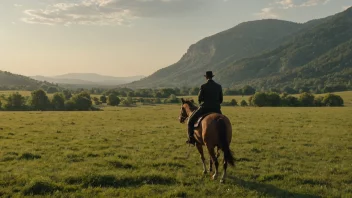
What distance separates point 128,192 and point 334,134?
22.6m

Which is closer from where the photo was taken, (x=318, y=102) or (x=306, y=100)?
(x=306, y=100)

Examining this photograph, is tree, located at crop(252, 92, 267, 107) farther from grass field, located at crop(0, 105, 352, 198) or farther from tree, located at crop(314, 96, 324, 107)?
grass field, located at crop(0, 105, 352, 198)

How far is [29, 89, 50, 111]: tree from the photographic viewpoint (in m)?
89.2

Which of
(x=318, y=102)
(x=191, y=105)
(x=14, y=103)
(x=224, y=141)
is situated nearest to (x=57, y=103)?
(x=14, y=103)

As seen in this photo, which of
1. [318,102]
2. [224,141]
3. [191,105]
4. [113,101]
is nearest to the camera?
[224,141]

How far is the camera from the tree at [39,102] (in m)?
89.2

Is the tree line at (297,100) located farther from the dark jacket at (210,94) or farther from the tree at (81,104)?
the dark jacket at (210,94)

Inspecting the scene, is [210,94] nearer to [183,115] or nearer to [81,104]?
[183,115]

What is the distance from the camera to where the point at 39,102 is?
89.8 meters

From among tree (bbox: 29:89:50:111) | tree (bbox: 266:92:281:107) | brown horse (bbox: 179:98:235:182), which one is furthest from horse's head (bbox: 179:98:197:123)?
tree (bbox: 266:92:281:107)

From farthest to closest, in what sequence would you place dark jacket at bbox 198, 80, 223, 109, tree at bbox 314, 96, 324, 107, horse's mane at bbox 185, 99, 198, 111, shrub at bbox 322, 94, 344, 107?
tree at bbox 314, 96, 324, 107, shrub at bbox 322, 94, 344, 107, horse's mane at bbox 185, 99, 198, 111, dark jacket at bbox 198, 80, 223, 109

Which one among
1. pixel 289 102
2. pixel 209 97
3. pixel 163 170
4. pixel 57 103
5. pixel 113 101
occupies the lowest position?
pixel 289 102

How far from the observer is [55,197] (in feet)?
33.7

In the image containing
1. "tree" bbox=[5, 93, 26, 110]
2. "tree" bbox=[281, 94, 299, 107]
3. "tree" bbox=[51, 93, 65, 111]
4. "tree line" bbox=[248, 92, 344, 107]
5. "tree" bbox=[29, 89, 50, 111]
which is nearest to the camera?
"tree" bbox=[5, 93, 26, 110]
